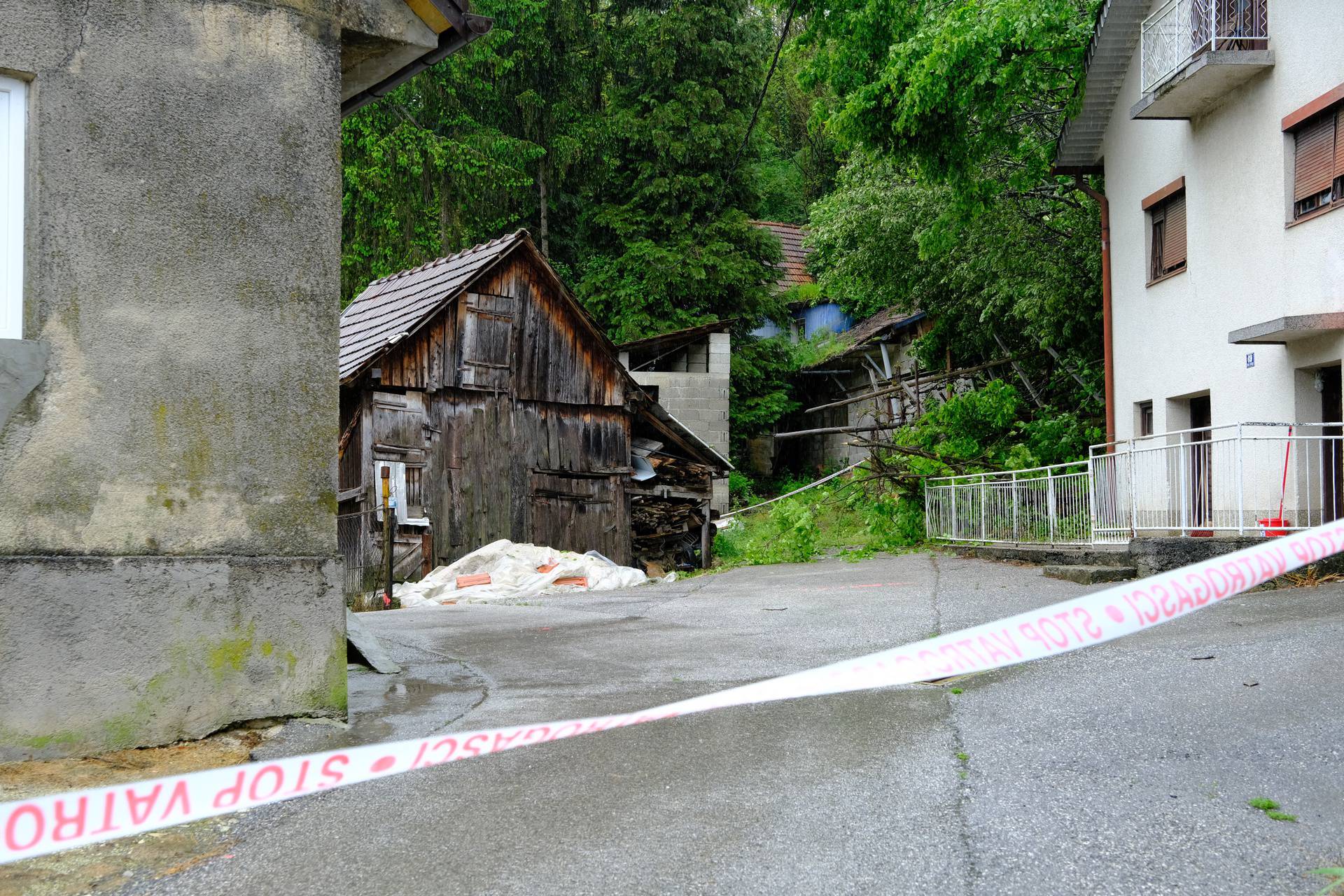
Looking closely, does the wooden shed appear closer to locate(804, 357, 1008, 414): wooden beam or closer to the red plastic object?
locate(804, 357, 1008, 414): wooden beam

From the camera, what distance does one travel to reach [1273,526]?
41.5 ft

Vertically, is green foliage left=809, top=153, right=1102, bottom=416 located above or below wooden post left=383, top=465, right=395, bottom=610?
above

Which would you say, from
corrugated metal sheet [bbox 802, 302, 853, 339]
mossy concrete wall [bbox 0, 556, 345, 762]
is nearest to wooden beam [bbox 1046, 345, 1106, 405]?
corrugated metal sheet [bbox 802, 302, 853, 339]

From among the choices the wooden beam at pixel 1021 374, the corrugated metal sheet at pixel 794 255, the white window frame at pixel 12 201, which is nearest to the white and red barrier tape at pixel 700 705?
the white window frame at pixel 12 201

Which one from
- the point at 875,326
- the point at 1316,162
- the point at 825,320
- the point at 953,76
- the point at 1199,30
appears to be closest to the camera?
the point at 1316,162

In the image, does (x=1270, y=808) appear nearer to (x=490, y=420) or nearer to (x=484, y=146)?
(x=490, y=420)

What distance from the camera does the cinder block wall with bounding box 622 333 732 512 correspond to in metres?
31.3

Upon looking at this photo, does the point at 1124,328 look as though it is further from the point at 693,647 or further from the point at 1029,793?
the point at 1029,793

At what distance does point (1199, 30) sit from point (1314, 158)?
259cm

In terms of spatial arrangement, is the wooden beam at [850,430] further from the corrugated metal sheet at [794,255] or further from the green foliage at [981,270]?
the corrugated metal sheet at [794,255]

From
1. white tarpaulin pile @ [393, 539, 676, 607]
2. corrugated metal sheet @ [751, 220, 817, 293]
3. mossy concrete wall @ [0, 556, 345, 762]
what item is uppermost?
corrugated metal sheet @ [751, 220, 817, 293]

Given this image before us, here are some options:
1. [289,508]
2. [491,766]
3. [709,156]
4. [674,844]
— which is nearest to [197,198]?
[289,508]

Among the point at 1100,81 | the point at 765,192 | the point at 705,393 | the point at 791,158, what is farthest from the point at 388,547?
the point at 791,158

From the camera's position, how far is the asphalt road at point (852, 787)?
12.5ft
